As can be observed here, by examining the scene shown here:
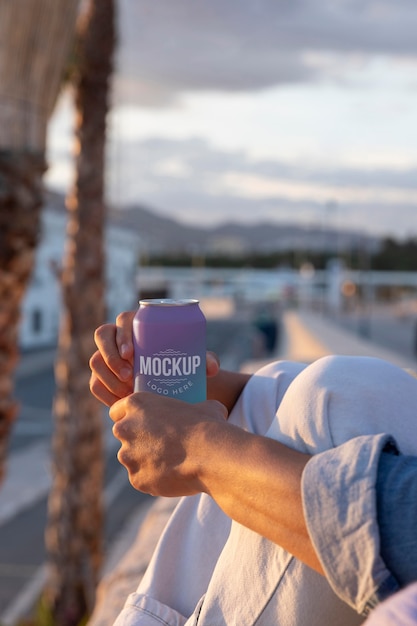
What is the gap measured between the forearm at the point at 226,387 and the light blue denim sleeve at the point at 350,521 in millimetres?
737

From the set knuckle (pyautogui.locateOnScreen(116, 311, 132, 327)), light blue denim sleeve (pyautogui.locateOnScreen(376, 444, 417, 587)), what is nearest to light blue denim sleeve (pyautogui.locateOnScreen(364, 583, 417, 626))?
light blue denim sleeve (pyautogui.locateOnScreen(376, 444, 417, 587))

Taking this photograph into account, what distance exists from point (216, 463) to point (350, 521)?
12.2 inches

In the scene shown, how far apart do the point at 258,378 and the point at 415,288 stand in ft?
241

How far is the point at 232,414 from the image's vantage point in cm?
197

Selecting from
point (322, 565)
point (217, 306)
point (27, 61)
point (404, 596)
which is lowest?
point (217, 306)

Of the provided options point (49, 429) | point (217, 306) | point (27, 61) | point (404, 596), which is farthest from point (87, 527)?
point (217, 306)

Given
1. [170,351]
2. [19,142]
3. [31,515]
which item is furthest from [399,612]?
[31,515]

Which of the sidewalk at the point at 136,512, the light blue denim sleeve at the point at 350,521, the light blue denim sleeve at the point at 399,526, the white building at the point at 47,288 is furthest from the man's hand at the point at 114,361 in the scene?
the white building at the point at 47,288

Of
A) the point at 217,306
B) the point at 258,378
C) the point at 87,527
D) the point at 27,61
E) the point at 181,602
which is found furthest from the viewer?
the point at 217,306

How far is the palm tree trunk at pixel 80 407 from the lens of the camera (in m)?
6.17

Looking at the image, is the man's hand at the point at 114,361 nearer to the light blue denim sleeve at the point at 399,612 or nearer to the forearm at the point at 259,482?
the forearm at the point at 259,482

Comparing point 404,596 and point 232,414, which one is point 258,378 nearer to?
point 232,414

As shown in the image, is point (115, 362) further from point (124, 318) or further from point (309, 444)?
point (309, 444)

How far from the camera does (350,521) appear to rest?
1135 mm
